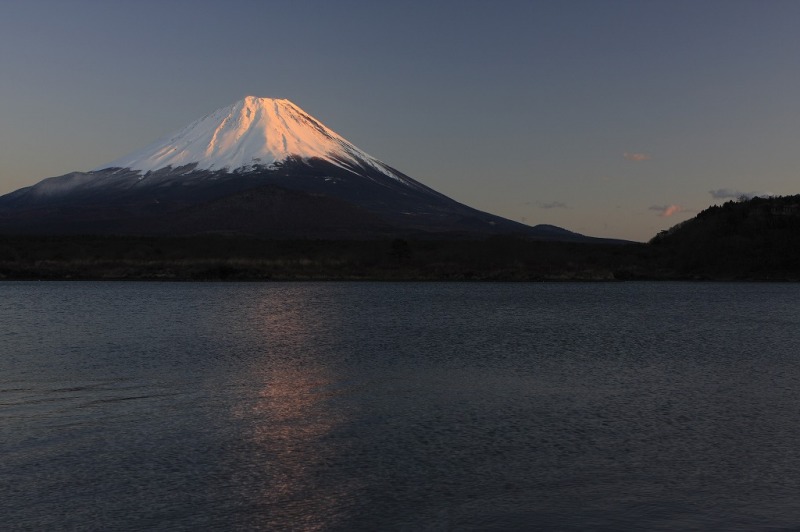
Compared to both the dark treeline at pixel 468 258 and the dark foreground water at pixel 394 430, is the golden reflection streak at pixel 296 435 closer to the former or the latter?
the dark foreground water at pixel 394 430

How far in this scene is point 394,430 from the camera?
1806 centimetres

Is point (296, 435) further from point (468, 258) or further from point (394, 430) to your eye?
point (468, 258)

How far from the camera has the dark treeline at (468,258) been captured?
106m

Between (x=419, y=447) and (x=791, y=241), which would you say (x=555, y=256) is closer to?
(x=791, y=241)

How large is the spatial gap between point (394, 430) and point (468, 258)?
333 feet

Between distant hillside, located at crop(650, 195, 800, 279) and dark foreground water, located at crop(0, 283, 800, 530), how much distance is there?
77.6 m

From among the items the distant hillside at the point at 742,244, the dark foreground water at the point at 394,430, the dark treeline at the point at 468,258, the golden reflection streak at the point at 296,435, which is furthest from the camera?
the distant hillside at the point at 742,244

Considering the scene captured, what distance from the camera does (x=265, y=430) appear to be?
17812 millimetres

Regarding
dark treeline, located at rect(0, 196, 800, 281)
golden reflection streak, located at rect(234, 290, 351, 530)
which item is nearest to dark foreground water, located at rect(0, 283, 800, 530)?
golden reflection streak, located at rect(234, 290, 351, 530)

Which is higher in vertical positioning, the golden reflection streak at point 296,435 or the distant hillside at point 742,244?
the distant hillside at point 742,244

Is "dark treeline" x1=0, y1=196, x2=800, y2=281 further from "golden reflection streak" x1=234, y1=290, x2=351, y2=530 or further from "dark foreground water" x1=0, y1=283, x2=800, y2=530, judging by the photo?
"golden reflection streak" x1=234, y1=290, x2=351, y2=530

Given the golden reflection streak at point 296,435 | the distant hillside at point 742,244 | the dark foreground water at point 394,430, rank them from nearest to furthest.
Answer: the dark foreground water at point 394,430
the golden reflection streak at point 296,435
the distant hillside at point 742,244

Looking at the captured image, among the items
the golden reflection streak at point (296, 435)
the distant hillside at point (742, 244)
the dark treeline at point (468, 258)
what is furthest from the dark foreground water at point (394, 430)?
the distant hillside at point (742, 244)

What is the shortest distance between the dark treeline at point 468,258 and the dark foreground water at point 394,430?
65612 millimetres
